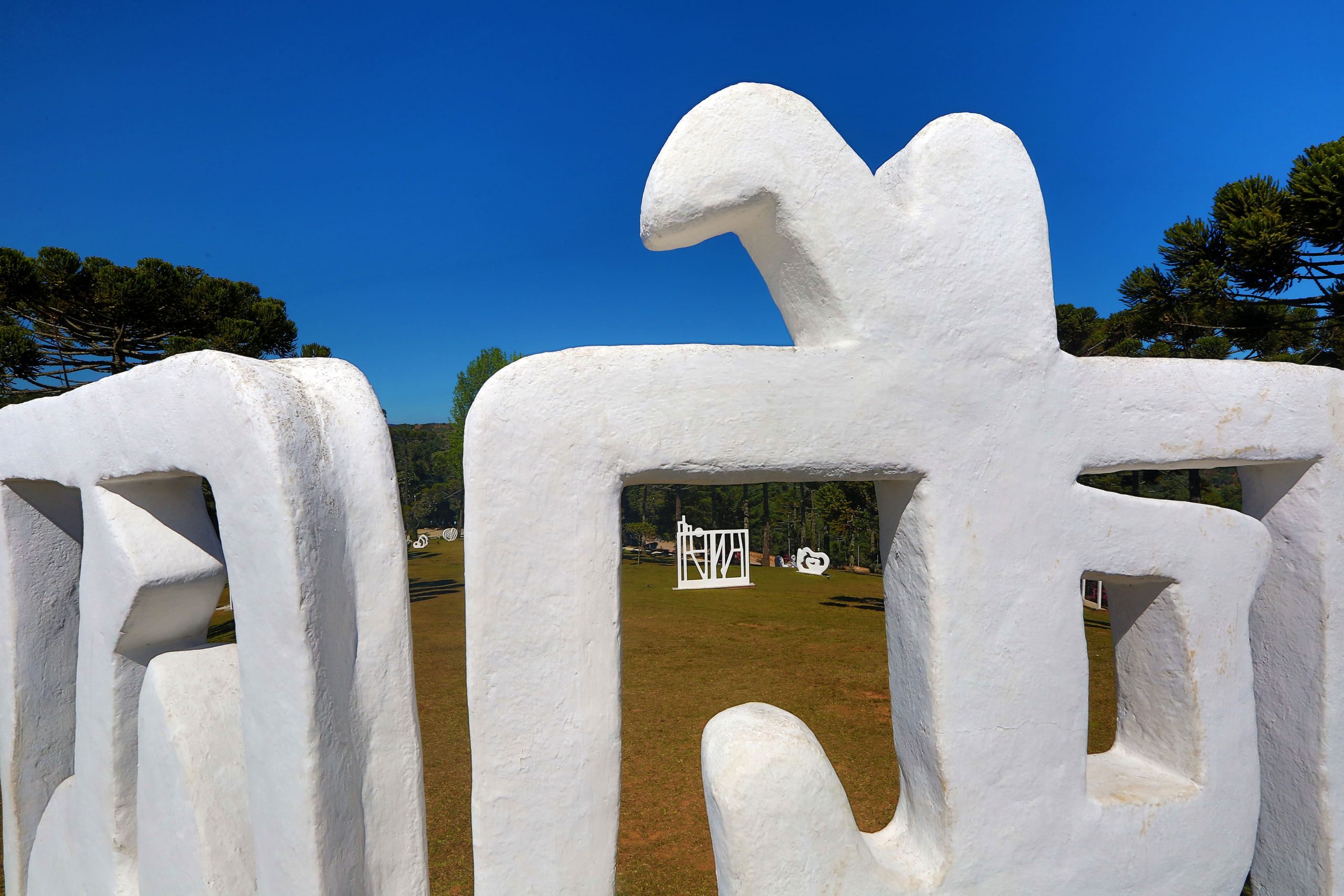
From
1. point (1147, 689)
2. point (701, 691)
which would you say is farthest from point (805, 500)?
point (1147, 689)

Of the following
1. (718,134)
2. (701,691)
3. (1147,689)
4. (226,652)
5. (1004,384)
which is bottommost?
(701,691)

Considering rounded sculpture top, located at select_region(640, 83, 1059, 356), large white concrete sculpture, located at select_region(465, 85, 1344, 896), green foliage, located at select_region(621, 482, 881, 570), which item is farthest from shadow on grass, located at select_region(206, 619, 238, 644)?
rounded sculpture top, located at select_region(640, 83, 1059, 356)

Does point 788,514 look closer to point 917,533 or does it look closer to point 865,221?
point 917,533

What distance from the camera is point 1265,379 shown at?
2730mm

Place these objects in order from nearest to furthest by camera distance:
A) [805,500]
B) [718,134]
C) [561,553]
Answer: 1. [561,553]
2. [718,134]
3. [805,500]

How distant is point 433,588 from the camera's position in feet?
59.2

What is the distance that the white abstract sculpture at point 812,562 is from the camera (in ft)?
67.0

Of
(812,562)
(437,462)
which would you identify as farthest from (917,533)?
(437,462)

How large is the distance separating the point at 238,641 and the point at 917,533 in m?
2.12

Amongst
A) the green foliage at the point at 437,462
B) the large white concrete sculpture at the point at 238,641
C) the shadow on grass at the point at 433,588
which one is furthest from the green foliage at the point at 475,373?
the large white concrete sculpture at the point at 238,641

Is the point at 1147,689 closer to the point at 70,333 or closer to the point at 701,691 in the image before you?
the point at 701,691

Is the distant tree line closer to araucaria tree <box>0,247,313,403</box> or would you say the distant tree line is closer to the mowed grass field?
the mowed grass field

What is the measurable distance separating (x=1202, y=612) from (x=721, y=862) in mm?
1873

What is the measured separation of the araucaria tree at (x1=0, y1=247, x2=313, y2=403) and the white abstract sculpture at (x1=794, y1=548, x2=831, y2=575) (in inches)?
548
